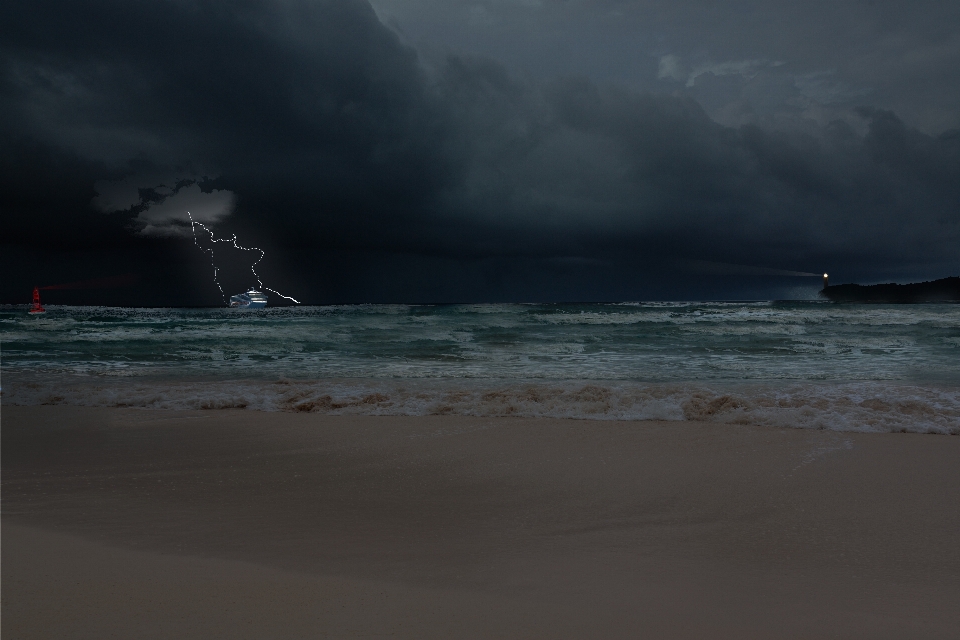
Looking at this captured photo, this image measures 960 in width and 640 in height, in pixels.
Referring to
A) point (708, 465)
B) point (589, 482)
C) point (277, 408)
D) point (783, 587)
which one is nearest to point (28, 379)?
point (277, 408)

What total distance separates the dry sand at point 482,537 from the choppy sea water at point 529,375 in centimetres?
171

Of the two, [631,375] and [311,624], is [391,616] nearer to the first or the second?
[311,624]

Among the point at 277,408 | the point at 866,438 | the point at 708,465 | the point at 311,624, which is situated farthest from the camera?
the point at 277,408

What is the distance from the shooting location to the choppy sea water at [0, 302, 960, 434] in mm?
7828

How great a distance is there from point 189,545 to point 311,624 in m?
1.30

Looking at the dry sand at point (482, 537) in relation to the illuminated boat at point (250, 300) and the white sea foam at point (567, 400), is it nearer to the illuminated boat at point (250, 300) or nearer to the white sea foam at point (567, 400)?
the white sea foam at point (567, 400)

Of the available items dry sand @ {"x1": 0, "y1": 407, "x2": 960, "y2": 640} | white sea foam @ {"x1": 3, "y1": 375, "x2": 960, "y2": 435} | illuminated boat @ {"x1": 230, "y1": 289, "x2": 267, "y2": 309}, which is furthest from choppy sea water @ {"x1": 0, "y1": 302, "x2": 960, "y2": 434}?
illuminated boat @ {"x1": 230, "y1": 289, "x2": 267, "y2": 309}

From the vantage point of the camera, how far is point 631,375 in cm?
1216

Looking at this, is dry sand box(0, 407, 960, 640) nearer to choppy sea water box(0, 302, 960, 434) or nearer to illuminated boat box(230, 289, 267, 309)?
choppy sea water box(0, 302, 960, 434)

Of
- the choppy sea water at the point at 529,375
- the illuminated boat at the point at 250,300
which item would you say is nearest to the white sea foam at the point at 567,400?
the choppy sea water at the point at 529,375

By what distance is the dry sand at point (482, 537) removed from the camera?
7.82 ft

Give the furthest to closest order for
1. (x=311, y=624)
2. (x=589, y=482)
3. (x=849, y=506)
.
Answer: (x=589, y=482), (x=849, y=506), (x=311, y=624)

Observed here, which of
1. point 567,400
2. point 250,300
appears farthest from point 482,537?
point 250,300

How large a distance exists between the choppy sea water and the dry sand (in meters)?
1.71
